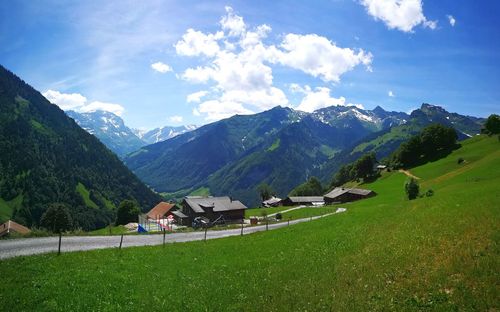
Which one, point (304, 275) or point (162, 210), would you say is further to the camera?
point (162, 210)

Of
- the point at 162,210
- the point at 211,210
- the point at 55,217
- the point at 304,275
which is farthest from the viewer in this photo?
the point at 162,210

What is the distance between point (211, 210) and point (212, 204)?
256cm

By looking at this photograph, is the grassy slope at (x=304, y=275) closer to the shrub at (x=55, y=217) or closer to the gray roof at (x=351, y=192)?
the shrub at (x=55, y=217)

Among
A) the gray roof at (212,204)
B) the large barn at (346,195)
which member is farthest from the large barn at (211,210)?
the large barn at (346,195)

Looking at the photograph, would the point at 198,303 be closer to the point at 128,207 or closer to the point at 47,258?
the point at 47,258

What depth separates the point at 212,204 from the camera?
118m

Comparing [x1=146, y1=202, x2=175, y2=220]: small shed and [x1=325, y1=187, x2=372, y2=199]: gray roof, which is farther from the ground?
[x1=325, y1=187, x2=372, y2=199]: gray roof

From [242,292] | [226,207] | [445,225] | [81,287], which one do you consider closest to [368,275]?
[242,292]

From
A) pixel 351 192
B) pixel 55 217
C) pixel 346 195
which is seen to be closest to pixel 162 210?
pixel 55 217

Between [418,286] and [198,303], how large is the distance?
11.1 m

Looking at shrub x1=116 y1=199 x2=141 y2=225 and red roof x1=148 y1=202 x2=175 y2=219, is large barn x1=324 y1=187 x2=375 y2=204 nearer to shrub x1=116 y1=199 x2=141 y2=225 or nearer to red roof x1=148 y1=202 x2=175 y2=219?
red roof x1=148 y1=202 x2=175 y2=219

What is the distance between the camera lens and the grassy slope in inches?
652

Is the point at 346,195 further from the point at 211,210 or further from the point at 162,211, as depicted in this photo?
the point at 162,211

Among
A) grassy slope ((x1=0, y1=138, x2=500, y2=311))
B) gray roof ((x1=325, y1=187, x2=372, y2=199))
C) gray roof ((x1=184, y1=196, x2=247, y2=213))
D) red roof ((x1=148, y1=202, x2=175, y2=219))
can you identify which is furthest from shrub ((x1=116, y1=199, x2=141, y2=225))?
grassy slope ((x1=0, y1=138, x2=500, y2=311))
